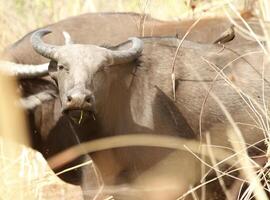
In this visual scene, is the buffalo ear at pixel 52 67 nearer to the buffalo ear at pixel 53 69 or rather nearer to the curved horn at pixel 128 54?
the buffalo ear at pixel 53 69

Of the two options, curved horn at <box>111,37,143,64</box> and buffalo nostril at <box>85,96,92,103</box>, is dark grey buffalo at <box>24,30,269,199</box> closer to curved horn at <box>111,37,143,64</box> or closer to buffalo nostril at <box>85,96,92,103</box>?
curved horn at <box>111,37,143,64</box>

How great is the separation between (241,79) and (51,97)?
1539 mm

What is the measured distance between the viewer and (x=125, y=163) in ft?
18.6

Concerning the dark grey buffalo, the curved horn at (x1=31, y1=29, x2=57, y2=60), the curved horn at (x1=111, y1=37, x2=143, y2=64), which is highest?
the curved horn at (x1=31, y1=29, x2=57, y2=60)

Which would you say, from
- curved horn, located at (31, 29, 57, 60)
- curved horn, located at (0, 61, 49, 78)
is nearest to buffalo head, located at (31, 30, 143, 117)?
curved horn, located at (31, 29, 57, 60)

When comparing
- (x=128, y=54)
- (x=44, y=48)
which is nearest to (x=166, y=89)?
(x=128, y=54)

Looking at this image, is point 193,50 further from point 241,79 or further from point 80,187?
point 80,187

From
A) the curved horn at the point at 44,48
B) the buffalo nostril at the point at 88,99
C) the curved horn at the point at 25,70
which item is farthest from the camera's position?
the curved horn at the point at 25,70


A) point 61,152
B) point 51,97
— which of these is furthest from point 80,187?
point 51,97

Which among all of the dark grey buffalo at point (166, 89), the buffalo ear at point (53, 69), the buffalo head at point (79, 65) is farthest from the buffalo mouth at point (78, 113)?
the buffalo ear at point (53, 69)

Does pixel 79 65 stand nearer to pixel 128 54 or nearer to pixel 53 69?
pixel 53 69

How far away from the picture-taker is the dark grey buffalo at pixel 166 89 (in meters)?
5.22

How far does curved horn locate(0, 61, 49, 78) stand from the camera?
18.3ft

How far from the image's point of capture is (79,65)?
4.96 m
